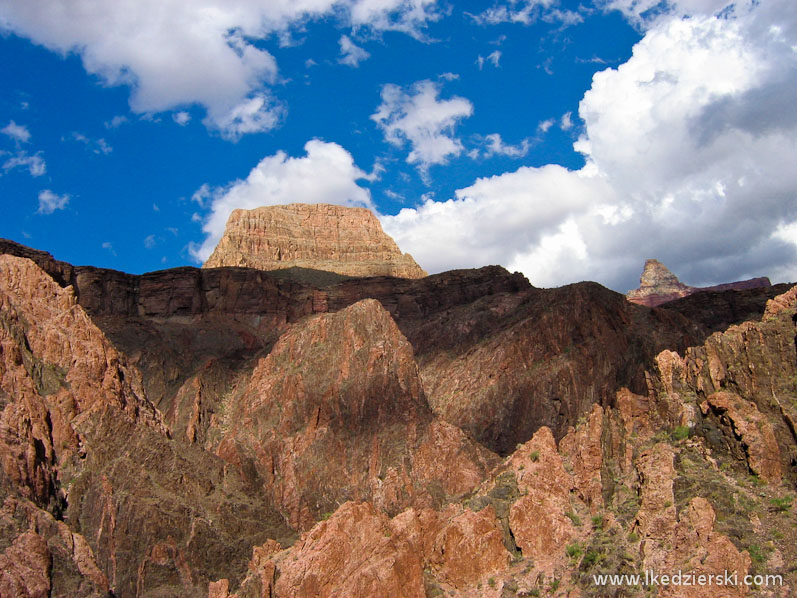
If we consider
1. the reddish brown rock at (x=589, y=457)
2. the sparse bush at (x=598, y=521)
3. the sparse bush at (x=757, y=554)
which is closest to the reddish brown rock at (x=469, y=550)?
the sparse bush at (x=598, y=521)

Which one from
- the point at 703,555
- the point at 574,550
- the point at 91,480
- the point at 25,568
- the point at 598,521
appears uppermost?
the point at 91,480

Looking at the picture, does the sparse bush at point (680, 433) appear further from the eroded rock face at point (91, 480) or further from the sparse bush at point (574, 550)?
the eroded rock face at point (91, 480)

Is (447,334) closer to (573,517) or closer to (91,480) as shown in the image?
(91,480)

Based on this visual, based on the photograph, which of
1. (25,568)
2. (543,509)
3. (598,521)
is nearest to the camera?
(598,521)

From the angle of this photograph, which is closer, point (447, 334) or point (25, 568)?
point (25, 568)

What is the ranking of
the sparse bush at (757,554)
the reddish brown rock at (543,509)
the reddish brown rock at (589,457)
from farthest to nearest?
the reddish brown rock at (589,457) → the reddish brown rock at (543,509) → the sparse bush at (757,554)

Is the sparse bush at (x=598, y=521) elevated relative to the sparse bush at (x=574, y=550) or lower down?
elevated

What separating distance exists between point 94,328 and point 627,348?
78.7 meters

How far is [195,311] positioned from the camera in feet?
554

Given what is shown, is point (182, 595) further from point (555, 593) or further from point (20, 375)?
point (555, 593)

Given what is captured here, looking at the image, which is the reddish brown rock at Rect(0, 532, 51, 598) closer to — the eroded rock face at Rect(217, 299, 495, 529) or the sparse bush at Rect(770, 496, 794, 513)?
the eroded rock face at Rect(217, 299, 495, 529)

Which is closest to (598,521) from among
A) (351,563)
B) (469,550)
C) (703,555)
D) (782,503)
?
(469,550)

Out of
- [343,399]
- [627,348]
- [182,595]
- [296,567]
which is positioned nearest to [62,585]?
[182,595]

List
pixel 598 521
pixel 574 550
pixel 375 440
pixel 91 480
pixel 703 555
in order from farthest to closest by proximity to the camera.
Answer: pixel 375 440 → pixel 91 480 → pixel 598 521 → pixel 574 550 → pixel 703 555
